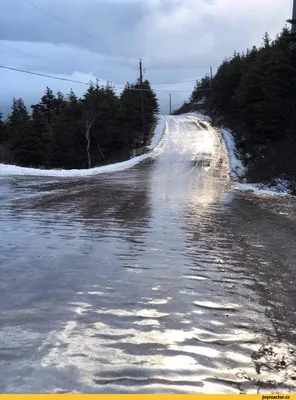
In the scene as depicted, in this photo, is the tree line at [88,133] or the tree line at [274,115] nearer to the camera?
the tree line at [274,115]

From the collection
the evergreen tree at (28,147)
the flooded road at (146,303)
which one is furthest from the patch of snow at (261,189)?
the evergreen tree at (28,147)

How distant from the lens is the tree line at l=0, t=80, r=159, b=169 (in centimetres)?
5303

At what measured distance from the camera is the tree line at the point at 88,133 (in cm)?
5303

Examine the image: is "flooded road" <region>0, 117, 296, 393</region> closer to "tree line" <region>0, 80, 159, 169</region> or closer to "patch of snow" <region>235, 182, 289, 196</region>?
"patch of snow" <region>235, 182, 289, 196</region>

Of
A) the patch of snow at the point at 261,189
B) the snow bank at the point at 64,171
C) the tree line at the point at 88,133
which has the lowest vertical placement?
the patch of snow at the point at 261,189

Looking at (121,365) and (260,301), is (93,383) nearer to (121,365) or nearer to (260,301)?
(121,365)

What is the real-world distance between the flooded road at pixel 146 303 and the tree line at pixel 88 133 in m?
41.7

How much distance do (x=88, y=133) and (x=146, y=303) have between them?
159ft

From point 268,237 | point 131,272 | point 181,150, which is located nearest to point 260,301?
point 131,272

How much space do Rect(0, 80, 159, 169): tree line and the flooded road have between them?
1641 inches

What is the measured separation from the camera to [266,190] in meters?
18.9

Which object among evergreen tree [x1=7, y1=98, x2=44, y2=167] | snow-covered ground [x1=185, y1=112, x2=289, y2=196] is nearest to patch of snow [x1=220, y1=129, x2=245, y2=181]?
snow-covered ground [x1=185, y1=112, x2=289, y2=196]

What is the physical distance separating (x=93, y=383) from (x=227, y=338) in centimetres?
143

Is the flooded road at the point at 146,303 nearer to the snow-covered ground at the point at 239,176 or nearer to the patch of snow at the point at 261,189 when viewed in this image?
the patch of snow at the point at 261,189
